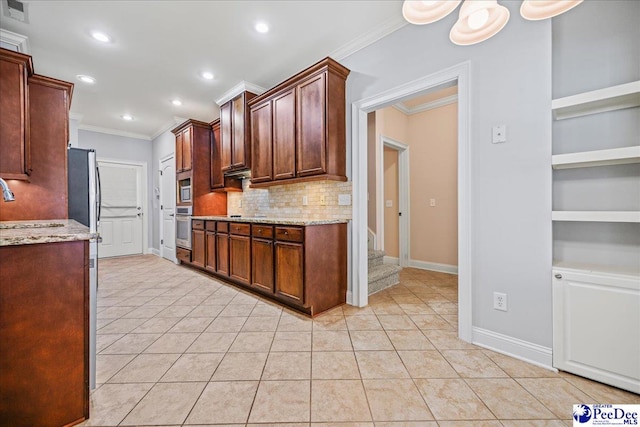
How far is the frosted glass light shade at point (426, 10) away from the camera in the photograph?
1.19 m

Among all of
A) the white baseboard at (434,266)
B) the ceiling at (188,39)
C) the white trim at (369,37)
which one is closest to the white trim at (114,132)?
the ceiling at (188,39)

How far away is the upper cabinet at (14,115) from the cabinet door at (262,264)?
212cm

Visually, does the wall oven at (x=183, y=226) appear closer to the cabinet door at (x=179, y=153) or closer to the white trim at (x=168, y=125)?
the cabinet door at (x=179, y=153)

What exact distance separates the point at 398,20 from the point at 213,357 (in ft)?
10.1

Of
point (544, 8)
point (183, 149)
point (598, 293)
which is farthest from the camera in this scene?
point (183, 149)

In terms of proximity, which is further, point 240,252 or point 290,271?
point 240,252

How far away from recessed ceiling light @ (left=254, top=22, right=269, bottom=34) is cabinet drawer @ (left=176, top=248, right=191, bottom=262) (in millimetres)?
3407

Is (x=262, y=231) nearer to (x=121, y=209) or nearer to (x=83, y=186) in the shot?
(x=83, y=186)

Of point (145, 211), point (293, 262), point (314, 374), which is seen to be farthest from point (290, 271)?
point (145, 211)

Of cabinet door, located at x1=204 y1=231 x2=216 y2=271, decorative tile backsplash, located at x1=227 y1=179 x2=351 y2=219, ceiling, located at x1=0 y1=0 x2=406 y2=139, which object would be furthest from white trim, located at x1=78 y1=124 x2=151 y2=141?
cabinet door, located at x1=204 y1=231 x2=216 y2=271

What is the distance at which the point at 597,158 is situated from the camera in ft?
4.88

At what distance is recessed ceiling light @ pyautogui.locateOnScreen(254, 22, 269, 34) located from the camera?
8.11 feet

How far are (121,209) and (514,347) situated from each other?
272 inches

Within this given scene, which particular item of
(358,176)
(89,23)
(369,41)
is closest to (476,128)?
(358,176)
